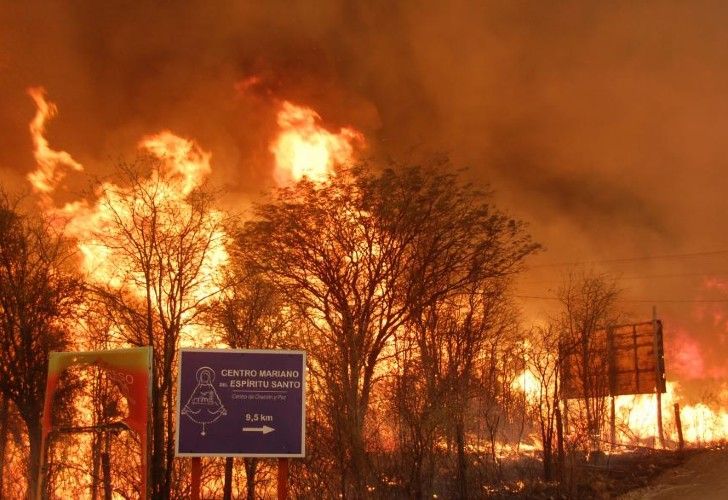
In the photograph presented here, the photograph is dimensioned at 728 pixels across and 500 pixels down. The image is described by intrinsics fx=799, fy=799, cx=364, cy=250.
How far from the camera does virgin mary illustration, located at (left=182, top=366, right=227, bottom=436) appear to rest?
40.4ft

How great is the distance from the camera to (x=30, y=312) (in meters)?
26.6

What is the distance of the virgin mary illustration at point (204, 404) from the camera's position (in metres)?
12.3

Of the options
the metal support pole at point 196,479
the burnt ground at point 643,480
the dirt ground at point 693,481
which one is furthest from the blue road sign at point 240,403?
the dirt ground at point 693,481

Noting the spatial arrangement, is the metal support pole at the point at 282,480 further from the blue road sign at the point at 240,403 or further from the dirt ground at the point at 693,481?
the dirt ground at the point at 693,481

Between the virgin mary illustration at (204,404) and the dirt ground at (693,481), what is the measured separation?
572 inches

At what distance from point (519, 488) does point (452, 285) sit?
6816 millimetres

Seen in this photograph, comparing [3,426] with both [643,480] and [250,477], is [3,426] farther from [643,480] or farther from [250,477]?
[643,480]

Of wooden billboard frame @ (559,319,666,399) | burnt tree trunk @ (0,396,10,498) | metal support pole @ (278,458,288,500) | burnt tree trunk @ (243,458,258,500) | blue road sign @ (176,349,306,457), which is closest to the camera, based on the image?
blue road sign @ (176,349,306,457)

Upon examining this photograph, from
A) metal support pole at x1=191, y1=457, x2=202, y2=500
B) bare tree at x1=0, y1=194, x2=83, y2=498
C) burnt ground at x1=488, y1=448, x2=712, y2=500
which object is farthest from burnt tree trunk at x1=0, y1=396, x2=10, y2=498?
metal support pole at x1=191, y1=457, x2=202, y2=500

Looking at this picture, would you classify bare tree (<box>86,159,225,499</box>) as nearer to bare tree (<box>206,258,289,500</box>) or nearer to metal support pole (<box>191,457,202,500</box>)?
bare tree (<box>206,258,289,500</box>)

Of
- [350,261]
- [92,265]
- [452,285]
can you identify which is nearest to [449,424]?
[452,285]

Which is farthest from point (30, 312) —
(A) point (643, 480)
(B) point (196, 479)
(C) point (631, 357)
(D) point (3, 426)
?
(C) point (631, 357)

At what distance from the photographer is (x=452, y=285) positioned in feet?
87.8

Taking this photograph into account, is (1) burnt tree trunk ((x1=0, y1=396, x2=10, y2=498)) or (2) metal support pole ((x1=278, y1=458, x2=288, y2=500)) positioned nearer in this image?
(2) metal support pole ((x1=278, y1=458, x2=288, y2=500))
